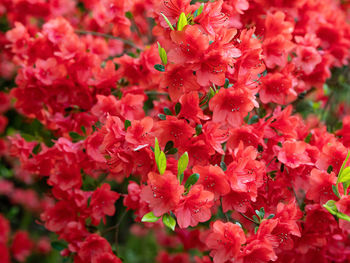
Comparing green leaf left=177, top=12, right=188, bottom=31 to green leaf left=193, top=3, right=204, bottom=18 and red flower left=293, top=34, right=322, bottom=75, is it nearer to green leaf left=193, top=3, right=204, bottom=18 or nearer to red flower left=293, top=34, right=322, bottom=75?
green leaf left=193, top=3, right=204, bottom=18

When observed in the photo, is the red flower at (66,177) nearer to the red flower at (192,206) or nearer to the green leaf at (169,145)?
the green leaf at (169,145)

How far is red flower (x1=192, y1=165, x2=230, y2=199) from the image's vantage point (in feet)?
3.47

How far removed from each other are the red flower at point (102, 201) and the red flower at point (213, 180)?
1.53ft

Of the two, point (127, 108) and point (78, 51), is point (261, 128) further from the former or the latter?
point (78, 51)

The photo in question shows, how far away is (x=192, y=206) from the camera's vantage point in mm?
1021

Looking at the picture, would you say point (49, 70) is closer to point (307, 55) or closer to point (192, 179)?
point (192, 179)

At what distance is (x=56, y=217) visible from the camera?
1479 mm

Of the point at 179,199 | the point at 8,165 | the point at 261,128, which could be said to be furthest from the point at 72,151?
the point at 8,165

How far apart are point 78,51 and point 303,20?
105cm

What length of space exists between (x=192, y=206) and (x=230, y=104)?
13.1 inches

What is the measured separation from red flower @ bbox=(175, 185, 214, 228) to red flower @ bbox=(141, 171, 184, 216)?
0.03m

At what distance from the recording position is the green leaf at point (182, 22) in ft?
3.31

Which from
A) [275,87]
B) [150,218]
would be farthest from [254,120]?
[150,218]

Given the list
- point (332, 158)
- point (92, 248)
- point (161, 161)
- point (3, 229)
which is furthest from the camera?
point (3, 229)
